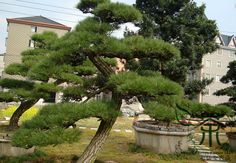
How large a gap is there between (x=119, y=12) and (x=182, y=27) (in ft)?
21.3

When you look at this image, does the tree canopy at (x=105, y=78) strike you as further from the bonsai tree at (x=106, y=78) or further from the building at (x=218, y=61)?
the building at (x=218, y=61)

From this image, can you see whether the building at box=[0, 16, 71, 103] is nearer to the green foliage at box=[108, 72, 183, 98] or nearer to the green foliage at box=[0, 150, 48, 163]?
the green foliage at box=[0, 150, 48, 163]

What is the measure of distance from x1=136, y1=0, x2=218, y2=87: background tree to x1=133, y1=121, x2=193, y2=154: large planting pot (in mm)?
2576

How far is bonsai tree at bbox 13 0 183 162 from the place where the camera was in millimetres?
4527

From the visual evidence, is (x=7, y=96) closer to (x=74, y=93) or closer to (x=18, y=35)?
(x=74, y=93)

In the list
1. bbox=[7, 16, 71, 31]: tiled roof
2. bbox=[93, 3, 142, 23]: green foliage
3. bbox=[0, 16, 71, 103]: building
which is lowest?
bbox=[93, 3, 142, 23]: green foliage

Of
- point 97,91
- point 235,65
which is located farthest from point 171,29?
point 97,91

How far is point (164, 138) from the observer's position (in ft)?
27.6

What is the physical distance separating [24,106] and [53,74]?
5352mm

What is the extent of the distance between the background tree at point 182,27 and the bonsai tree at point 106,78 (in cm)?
568

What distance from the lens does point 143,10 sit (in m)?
11.5

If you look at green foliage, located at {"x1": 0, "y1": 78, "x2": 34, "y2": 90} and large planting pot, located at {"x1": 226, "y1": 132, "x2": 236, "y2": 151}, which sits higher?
green foliage, located at {"x1": 0, "y1": 78, "x2": 34, "y2": 90}

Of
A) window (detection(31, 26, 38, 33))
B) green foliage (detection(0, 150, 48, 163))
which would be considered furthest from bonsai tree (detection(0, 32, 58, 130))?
window (detection(31, 26, 38, 33))

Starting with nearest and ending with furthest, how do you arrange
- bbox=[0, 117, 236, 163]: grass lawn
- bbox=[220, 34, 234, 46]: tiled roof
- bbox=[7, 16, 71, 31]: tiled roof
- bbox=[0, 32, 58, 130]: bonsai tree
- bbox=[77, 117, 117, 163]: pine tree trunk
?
1. bbox=[77, 117, 117, 163]: pine tree trunk
2. bbox=[0, 117, 236, 163]: grass lawn
3. bbox=[0, 32, 58, 130]: bonsai tree
4. bbox=[7, 16, 71, 31]: tiled roof
5. bbox=[220, 34, 234, 46]: tiled roof
